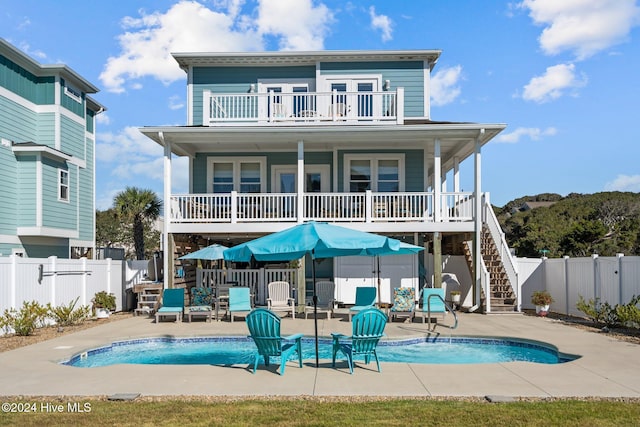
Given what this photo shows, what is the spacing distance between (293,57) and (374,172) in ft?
17.2

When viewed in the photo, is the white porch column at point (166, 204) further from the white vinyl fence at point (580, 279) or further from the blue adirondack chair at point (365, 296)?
the white vinyl fence at point (580, 279)

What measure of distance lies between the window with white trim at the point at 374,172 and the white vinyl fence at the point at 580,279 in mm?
5034

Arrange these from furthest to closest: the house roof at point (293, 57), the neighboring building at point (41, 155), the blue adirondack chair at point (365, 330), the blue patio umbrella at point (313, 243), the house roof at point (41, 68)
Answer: the house roof at point (293, 57) < the neighboring building at point (41, 155) < the house roof at point (41, 68) < the blue patio umbrella at point (313, 243) < the blue adirondack chair at point (365, 330)

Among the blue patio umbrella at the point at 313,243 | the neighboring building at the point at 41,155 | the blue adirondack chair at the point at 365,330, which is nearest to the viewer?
the blue adirondack chair at the point at 365,330

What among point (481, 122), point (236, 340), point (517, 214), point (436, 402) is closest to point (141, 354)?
point (236, 340)

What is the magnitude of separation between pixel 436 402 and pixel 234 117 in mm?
14764

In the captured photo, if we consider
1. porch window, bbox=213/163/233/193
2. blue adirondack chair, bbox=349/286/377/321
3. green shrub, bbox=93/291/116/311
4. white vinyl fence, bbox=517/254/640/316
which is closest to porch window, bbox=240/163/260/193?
porch window, bbox=213/163/233/193

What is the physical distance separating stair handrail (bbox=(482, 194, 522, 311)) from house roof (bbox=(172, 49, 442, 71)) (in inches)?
250

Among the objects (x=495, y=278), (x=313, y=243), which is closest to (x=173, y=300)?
(x=313, y=243)

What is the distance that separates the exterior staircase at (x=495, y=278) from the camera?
16.4 meters

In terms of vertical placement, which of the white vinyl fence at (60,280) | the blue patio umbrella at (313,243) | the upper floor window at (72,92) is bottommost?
the white vinyl fence at (60,280)

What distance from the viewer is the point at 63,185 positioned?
2214 cm

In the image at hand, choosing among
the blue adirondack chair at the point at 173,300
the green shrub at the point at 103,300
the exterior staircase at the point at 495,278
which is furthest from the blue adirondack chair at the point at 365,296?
the green shrub at the point at 103,300

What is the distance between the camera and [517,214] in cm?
4991
